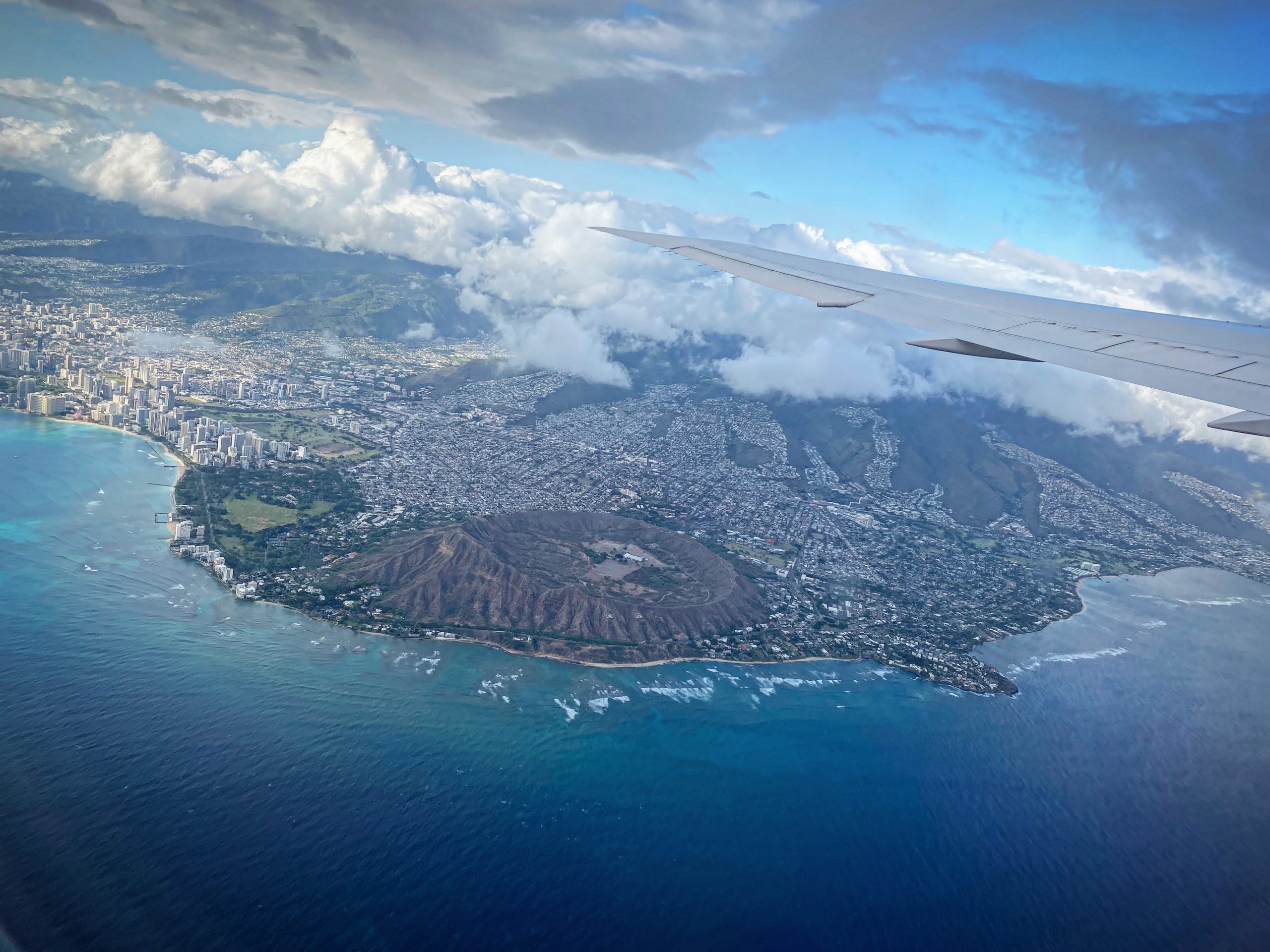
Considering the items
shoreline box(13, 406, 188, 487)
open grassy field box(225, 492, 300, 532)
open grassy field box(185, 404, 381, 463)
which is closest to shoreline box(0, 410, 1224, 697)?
shoreline box(13, 406, 188, 487)

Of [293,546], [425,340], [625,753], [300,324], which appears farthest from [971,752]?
[425,340]

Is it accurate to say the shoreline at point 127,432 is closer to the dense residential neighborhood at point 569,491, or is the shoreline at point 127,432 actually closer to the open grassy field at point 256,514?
the dense residential neighborhood at point 569,491

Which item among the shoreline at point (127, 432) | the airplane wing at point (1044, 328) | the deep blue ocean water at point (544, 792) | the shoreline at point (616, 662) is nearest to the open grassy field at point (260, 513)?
the shoreline at point (616, 662)

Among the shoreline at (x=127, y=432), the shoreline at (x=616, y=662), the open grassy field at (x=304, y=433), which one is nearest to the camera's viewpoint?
the shoreline at (x=616, y=662)

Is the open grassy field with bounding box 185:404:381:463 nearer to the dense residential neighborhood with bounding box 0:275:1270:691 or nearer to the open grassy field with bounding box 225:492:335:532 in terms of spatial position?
the dense residential neighborhood with bounding box 0:275:1270:691

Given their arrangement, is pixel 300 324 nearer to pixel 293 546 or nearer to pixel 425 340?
pixel 425 340

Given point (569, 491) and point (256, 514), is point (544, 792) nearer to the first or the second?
point (256, 514)

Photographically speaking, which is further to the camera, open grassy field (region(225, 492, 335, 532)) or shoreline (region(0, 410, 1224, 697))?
open grassy field (region(225, 492, 335, 532))
